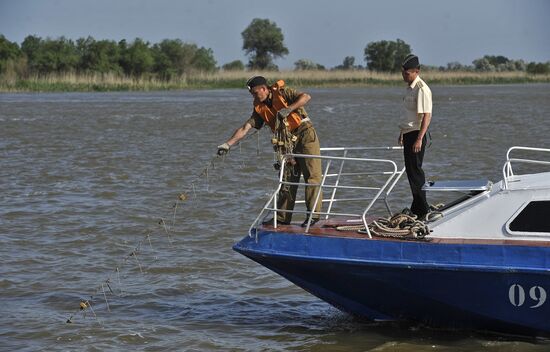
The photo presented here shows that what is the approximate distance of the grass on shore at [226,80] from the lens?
62.8m

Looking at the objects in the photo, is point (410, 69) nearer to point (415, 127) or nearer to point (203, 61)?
point (415, 127)

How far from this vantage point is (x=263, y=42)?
11450 centimetres

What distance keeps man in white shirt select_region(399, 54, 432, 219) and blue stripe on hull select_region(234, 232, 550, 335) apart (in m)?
0.74

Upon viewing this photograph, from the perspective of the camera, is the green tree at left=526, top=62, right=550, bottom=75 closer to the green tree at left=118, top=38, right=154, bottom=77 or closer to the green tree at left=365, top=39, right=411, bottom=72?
the green tree at left=365, top=39, right=411, bottom=72

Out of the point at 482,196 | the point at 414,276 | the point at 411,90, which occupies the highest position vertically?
the point at 411,90

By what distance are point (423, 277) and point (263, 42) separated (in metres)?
107

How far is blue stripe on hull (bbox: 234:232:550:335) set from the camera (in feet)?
27.1

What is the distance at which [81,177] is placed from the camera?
1897cm

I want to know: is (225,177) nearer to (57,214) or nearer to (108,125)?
(57,214)

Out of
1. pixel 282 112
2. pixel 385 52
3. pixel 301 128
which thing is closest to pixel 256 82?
pixel 282 112

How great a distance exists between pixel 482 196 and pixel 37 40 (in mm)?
82153

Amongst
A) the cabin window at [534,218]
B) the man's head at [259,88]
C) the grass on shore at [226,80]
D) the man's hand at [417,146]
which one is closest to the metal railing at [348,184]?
the man's hand at [417,146]

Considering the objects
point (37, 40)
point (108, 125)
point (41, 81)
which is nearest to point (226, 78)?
point (41, 81)

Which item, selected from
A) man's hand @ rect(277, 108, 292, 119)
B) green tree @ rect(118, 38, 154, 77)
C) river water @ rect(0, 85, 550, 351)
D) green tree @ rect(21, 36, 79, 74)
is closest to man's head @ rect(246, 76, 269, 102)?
man's hand @ rect(277, 108, 292, 119)
